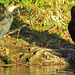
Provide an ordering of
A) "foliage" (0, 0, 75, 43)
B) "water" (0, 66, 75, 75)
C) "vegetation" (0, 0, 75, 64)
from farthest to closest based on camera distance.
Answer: "foliage" (0, 0, 75, 43), "vegetation" (0, 0, 75, 64), "water" (0, 66, 75, 75)

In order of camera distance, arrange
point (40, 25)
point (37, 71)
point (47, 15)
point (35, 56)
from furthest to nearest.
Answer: point (40, 25)
point (47, 15)
point (35, 56)
point (37, 71)

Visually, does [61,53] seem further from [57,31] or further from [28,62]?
[57,31]

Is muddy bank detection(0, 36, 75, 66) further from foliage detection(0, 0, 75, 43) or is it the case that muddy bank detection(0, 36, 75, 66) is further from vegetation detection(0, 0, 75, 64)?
foliage detection(0, 0, 75, 43)

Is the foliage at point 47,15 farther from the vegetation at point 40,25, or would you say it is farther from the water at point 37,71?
the water at point 37,71

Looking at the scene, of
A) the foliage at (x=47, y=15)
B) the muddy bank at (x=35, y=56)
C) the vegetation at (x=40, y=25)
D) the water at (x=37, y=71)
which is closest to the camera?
the water at (x=37, y=71)

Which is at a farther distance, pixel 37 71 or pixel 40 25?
pixel 40 25

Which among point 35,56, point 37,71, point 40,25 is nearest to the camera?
point 37,71

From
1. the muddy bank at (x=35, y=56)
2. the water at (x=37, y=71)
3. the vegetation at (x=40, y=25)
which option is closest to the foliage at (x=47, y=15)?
the vegetation at (x=40, y=25)

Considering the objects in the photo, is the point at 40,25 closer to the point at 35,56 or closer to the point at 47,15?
the point at 47,15

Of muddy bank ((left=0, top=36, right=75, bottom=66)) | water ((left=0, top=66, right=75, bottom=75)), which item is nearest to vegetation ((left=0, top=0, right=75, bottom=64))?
muddy bank ((left=0, top=36, right=75, bottom=66))

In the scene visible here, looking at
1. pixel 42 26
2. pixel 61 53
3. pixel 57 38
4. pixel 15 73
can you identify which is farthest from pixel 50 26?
pixel 15 73

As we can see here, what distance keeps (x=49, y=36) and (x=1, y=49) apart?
411 centimetres

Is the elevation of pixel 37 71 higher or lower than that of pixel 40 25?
lower

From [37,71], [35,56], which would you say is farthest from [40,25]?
[37,71]
